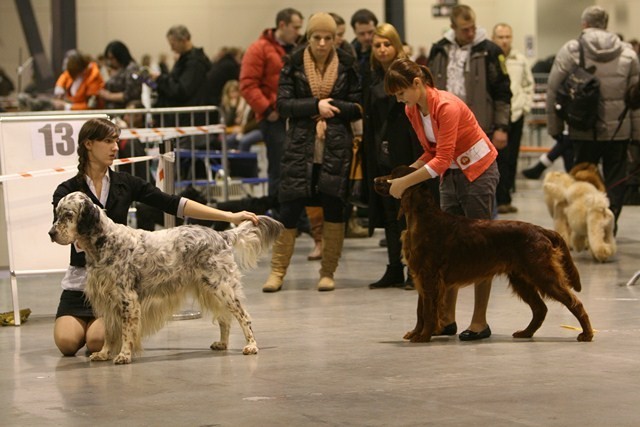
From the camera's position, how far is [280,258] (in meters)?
7.82

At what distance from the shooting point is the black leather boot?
7781 millimetres

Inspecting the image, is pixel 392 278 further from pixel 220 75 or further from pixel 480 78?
pixel 220 75

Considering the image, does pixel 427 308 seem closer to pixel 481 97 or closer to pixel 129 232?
pixel 129 232

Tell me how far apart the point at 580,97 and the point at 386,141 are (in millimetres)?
2278

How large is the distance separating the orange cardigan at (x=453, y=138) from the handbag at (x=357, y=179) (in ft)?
5.94

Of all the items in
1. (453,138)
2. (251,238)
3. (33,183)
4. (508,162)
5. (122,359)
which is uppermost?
(453,138)

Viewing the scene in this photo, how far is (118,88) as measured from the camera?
45.6ft

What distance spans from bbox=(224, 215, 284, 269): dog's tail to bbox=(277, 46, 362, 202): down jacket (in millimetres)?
1736

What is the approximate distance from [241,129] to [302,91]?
7.07 metres

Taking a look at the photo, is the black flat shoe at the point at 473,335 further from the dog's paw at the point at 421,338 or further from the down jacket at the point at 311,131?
the down jacket at the point at 311,131

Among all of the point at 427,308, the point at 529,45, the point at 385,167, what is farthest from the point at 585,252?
the point at 529,45

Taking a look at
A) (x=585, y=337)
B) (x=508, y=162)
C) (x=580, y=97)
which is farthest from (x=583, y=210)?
(x=508, y=162)

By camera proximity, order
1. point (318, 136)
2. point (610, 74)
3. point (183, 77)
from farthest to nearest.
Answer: point (183, 77)
point (610, 74)
point (318, 136)

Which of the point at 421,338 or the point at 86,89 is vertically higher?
the point at 86,89
